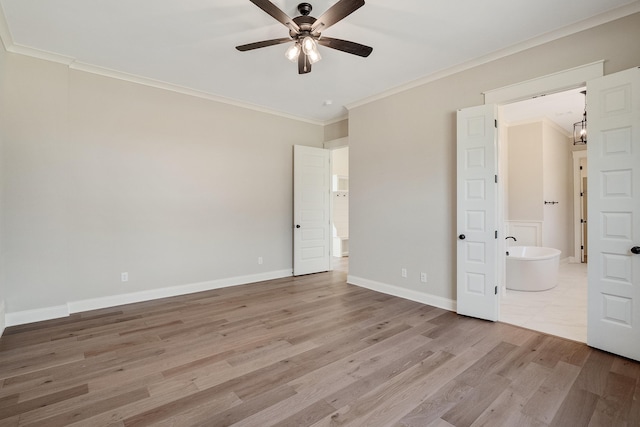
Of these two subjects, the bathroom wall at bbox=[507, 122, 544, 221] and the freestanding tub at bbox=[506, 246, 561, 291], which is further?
the bathroom wall at bbox=[507, 122, 544, 221]

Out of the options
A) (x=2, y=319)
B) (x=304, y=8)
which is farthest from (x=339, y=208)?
(x=2, y=319)

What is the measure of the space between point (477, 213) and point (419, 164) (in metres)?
1.05

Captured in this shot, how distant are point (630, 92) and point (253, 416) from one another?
3.80 m

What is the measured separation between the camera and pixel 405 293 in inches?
165

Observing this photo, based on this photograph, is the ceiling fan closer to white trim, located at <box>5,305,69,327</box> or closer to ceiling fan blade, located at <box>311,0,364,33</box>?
ceiling fan blade, located at <box>311,0,364,33</box>

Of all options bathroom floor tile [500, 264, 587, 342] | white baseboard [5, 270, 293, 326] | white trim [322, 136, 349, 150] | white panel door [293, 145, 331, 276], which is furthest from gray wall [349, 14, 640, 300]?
white baseboard [5, 270, 293, 326]

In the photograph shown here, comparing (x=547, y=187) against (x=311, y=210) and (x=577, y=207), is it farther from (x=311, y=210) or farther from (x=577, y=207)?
(x=311, y=210)

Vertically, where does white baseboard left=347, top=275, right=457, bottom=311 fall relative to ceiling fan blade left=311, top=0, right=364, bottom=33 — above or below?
below

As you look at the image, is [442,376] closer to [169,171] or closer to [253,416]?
[253,416]

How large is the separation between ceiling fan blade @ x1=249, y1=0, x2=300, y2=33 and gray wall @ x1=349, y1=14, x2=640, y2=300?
7.36ft

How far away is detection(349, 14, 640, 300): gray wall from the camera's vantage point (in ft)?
9.94

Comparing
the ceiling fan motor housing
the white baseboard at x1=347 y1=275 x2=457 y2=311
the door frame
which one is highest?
the ceiling fan motor housing

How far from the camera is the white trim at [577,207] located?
7.06 m

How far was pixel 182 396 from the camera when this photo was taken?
200cm
